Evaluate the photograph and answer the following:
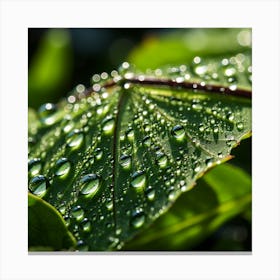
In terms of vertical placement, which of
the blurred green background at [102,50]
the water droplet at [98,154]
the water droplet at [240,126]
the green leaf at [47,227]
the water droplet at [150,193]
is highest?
the blurred green background at [102,50]

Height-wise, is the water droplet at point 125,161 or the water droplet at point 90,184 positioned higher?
the water droplet at point 125,161

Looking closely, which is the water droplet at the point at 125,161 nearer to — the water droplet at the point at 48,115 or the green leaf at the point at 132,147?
the green leaf at the point at 132,147

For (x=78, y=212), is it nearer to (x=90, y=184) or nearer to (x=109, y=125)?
(x=90, y=184)

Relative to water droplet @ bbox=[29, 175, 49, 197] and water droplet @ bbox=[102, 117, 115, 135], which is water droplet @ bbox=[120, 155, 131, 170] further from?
water droplet @ bbox=[29, 175, 49, 197]

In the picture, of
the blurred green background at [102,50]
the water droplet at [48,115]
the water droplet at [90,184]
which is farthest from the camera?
the blurred green background at [102,50]

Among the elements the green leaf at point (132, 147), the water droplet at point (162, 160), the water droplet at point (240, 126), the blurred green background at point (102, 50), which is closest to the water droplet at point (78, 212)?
the green leaf at point (132, 147)
